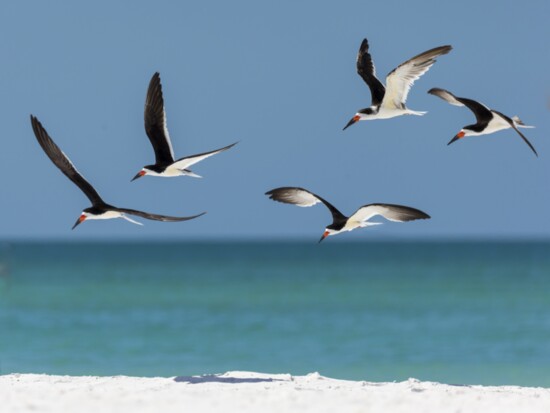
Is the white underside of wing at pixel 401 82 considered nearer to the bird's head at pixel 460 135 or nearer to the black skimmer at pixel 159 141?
the bird's head at pixel 460 135

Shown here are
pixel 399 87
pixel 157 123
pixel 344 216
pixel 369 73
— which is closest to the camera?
pixel 344 216

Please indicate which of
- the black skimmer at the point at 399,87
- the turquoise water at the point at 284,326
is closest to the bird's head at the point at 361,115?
the black skimmer at the point at 399,87

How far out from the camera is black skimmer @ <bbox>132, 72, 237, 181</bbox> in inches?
466

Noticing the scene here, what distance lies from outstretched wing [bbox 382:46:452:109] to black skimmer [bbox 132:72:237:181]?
2.22 m

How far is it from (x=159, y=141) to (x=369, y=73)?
9.31ft

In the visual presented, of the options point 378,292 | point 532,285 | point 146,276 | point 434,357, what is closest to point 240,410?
point 434,357

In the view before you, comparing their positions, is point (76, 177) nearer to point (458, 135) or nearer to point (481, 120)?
point (458, 135)

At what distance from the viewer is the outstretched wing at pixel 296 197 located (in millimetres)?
11773

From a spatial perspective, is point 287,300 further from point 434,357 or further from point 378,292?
point 434,357

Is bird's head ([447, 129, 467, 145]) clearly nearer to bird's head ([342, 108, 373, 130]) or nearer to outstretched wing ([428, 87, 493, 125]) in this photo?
outstretched wing ([428, 87, 493, 125])

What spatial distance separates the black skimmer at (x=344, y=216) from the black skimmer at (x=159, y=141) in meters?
0.92

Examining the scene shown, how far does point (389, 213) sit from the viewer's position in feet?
37.1

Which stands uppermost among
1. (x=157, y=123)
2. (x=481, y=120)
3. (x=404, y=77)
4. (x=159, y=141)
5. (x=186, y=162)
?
(x=404, y=77)

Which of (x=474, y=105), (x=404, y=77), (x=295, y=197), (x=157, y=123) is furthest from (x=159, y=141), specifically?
(x=474, y=105)
